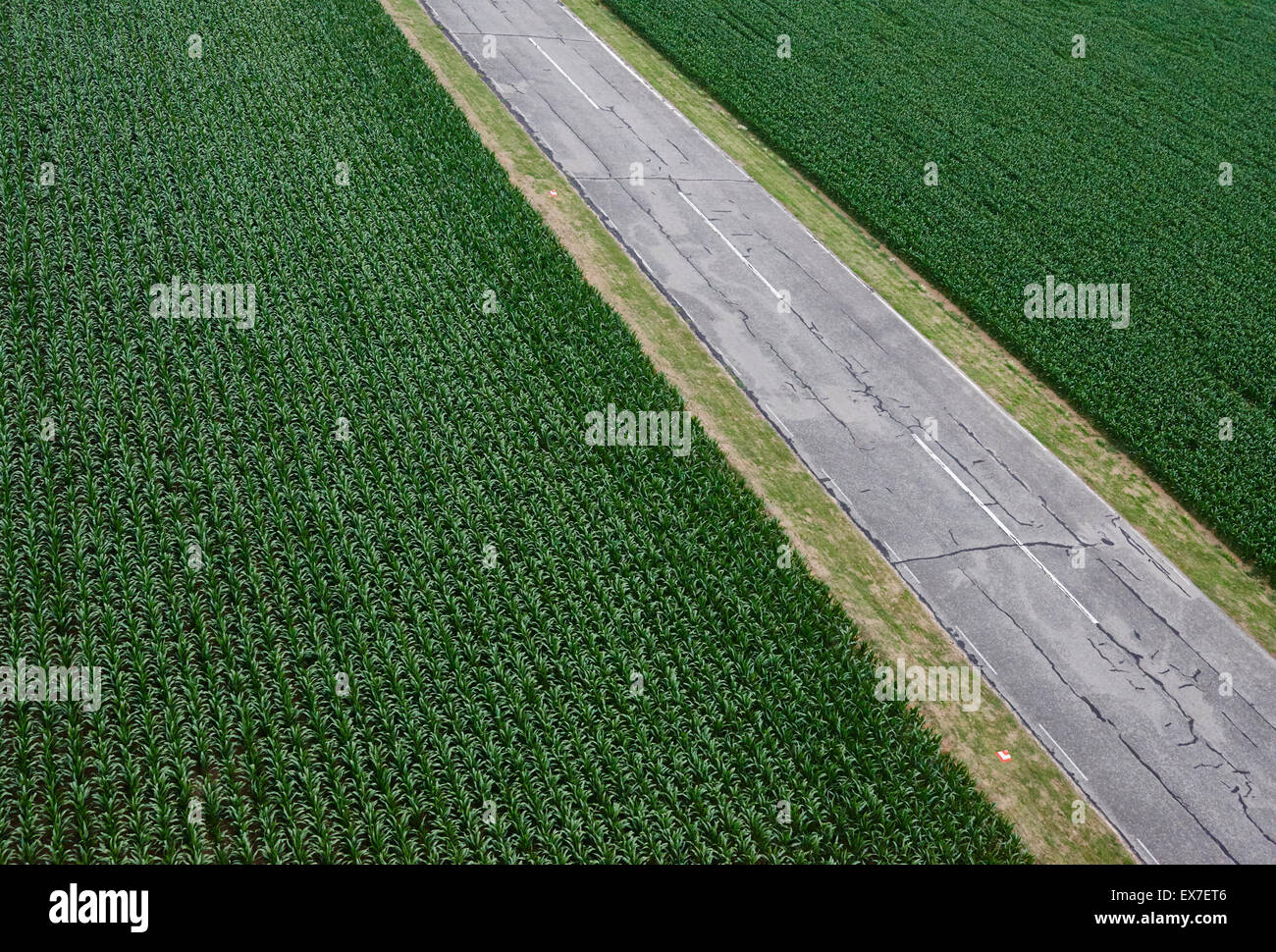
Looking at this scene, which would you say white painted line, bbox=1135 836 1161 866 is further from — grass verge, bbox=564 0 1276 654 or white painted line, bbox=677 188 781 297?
white painted line, bbox=677 188 781 297

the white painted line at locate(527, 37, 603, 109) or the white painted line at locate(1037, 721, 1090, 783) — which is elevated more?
the white painted line at locate(527, 37, 603, 109)

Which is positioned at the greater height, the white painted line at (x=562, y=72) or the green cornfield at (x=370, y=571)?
the white painted line at (x=562, y=72)

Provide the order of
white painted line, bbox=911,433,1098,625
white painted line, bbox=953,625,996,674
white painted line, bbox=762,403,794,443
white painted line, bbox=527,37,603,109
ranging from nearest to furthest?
white painted line, bbox=953,625,996,674
white painted line, bbox=911,433,1098,625
white painted line, bbox=762,403,794,443
white painted line, bbox=527,37,603,109

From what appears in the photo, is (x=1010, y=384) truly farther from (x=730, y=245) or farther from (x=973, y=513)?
(x=730, y=245)

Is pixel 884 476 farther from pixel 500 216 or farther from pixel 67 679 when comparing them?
pixel 67 679

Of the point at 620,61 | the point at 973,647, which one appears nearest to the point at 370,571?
the point at 973,647

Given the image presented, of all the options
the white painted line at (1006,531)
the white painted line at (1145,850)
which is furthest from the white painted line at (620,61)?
the white painted line at (1145,850)

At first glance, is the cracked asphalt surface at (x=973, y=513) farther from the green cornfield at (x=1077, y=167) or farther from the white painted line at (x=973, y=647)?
the green cornfield at (x=1077, y=167)

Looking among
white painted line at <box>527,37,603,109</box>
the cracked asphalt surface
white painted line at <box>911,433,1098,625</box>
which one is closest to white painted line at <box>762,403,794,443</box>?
the cracked asphalt surface
